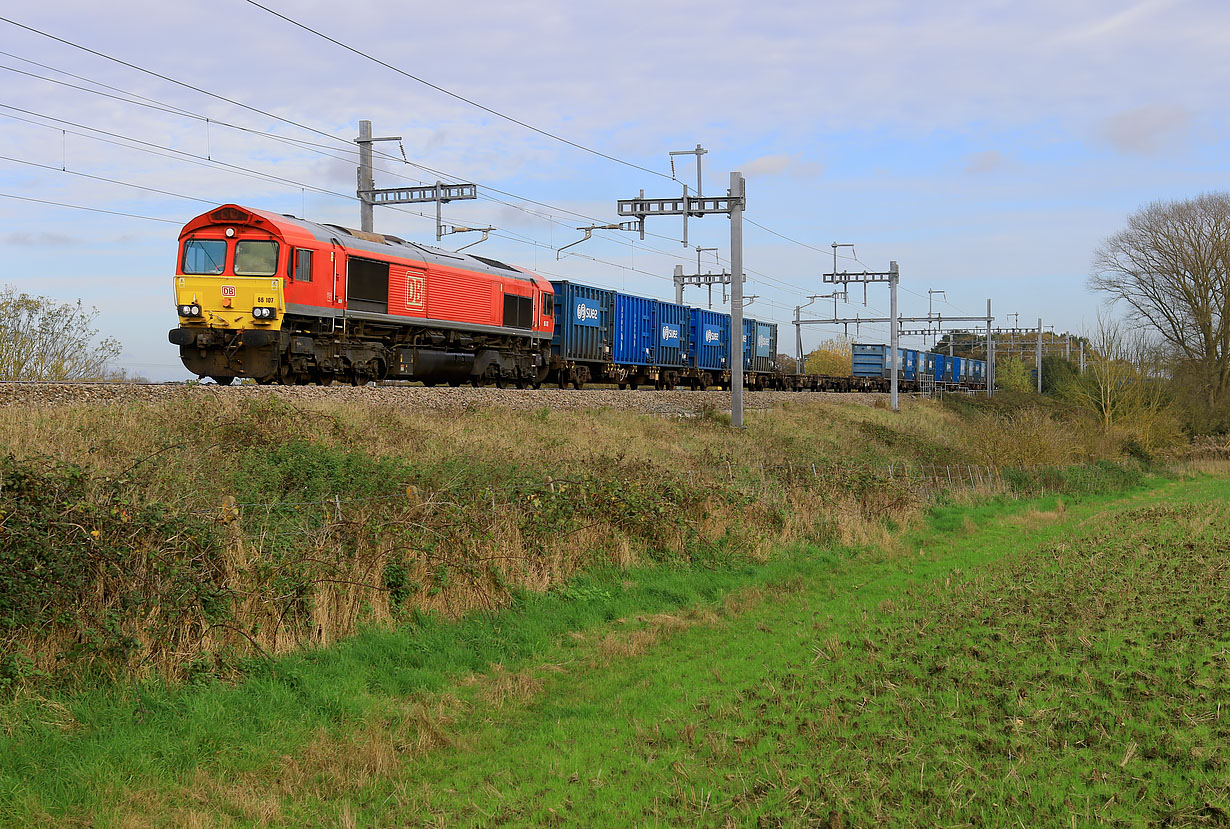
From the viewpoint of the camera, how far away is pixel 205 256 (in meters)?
19.7

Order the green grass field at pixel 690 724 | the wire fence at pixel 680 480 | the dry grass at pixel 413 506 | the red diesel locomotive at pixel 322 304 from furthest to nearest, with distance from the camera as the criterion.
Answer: the red diesel locomotive at pixel 322 304 → the wire fence at pixel 680 480 → the dry grass at pixel 413 506 → the green grass field at pixel 690 724

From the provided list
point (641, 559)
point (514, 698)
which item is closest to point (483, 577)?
point (514, 698)

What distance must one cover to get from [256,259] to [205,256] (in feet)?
3.87

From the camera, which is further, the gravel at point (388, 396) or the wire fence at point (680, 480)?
the gravel at point (388, 396)

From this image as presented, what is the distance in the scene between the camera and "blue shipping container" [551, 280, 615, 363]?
105ft

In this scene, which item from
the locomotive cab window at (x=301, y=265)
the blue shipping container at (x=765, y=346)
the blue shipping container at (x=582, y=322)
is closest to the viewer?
the locomotive cab window at (x=301, y=265)

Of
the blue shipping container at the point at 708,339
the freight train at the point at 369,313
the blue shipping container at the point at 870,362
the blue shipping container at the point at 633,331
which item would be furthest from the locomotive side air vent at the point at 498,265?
the blue shipping container at the point at 870,362

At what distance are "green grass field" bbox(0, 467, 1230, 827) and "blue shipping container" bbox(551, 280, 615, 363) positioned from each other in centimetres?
2179

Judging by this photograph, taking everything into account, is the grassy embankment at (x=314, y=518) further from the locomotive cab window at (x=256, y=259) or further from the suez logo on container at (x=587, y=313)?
the suez logo on container at (x=587, y=313)

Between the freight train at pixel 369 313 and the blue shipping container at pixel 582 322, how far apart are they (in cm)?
5

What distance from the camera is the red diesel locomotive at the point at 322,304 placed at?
63.5 feet

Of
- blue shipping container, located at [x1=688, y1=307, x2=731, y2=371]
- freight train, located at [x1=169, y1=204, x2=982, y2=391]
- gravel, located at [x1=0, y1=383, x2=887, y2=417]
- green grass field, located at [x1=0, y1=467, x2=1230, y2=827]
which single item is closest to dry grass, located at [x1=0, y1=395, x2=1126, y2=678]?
green grass field, located at [x1=0, y1=467, x2=1230, y2=827]

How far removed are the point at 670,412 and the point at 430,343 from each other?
6806 mm

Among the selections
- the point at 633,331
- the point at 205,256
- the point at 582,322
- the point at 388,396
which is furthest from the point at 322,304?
the point at 633,331
